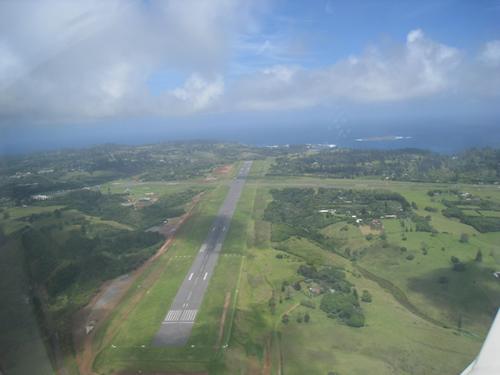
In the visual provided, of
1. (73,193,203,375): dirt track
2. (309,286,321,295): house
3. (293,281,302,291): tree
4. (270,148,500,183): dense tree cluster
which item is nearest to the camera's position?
(73,193,203,375): dirt track

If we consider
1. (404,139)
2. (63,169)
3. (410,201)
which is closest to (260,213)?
(410,201)

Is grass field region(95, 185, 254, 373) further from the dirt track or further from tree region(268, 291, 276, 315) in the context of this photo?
tree region(268, 291, 276, 315)

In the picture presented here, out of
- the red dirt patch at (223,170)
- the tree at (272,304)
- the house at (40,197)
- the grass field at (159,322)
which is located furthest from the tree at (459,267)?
the red dirt patch at (223,170)

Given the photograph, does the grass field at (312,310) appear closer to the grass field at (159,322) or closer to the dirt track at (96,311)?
the grass field at (159,322)

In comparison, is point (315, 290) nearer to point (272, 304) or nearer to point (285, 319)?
point (272, 304)

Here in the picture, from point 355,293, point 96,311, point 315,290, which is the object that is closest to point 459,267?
point 355,293

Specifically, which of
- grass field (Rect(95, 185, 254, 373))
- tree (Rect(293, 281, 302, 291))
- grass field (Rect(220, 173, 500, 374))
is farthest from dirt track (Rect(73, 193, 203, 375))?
tree (Rect(293, 281, 302, 291))

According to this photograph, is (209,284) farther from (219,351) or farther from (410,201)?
(410,201)

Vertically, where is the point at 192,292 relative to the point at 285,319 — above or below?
below
